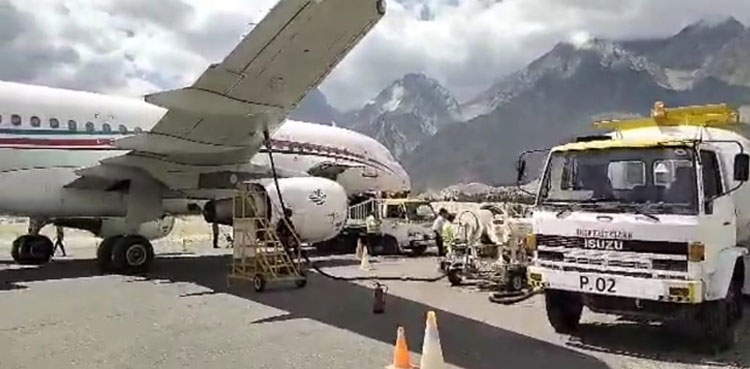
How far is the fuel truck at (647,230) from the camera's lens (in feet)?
27.6

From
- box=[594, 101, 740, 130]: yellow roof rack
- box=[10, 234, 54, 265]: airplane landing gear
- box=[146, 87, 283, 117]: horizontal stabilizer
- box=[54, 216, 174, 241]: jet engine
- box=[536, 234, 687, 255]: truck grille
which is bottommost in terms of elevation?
box=[10, 234, 54, 265]: airplane landing gear

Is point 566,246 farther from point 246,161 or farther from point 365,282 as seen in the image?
point 246,161

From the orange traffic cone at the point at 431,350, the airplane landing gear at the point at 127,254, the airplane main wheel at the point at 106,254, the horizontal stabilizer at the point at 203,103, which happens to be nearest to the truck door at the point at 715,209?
the orange traffic cone at the point at 431,350

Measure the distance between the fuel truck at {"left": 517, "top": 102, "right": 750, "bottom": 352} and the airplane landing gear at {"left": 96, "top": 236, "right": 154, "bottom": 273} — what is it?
9717 millimetres

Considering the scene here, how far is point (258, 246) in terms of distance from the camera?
47.1ft

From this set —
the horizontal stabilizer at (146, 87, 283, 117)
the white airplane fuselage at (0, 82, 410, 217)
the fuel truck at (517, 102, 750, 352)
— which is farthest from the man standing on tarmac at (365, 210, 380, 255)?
the fuel truck at (517, 102, 750, 352)

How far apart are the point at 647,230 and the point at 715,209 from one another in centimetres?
90

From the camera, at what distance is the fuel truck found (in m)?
8.42

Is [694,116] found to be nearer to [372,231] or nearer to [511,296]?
[511,296]

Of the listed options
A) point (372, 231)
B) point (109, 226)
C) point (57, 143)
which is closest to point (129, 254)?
point (109, 226)

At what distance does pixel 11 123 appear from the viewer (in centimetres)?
1559

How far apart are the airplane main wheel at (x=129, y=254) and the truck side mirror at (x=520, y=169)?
9.36 metres

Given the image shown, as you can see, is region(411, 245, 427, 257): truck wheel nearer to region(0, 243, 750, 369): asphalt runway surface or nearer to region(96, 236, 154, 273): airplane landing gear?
region(0, 243, 750, 369): asphalt runway surface

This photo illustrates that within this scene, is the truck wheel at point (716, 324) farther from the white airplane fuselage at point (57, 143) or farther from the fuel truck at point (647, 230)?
the white airplane fuselage at point (57, 143)
